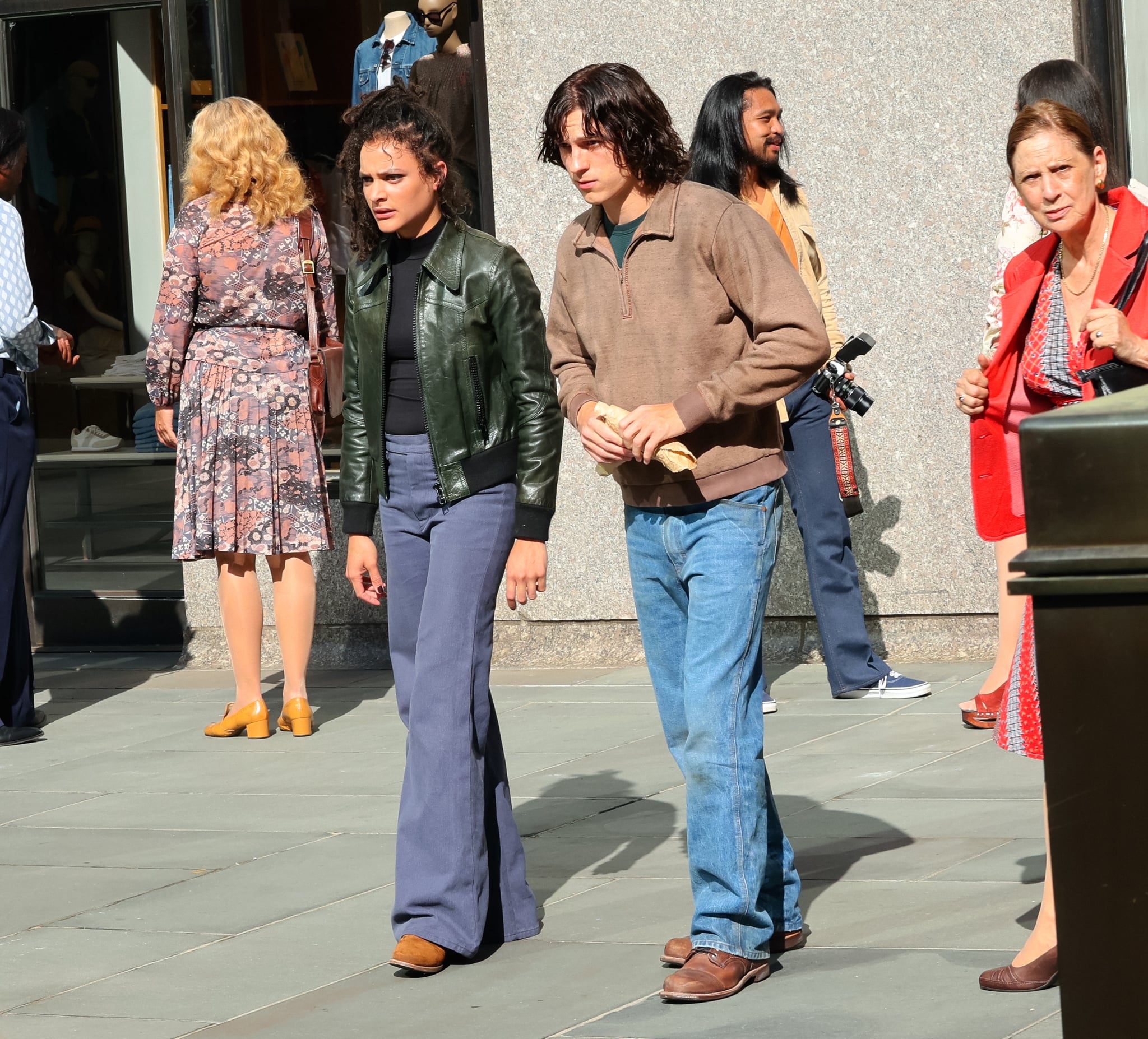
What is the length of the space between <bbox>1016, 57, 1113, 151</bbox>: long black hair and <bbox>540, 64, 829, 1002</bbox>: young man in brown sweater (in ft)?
8.09

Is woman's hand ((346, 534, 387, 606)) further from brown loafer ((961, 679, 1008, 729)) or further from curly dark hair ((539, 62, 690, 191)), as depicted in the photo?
brown loafer ((961, 679, 1008, 729))

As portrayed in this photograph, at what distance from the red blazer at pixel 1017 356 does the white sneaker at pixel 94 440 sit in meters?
5.98

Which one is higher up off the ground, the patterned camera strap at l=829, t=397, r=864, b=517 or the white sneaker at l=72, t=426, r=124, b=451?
the white sneaker at l=72, t=426, r=124, b=451

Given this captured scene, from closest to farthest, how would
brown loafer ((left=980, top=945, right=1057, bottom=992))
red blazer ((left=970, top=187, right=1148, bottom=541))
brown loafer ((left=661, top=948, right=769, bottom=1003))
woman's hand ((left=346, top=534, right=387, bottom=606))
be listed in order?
brown loafer ((left=980, top=945, right=1057, bottom=992))
brown loafer ((left=661, top=948, right=769, bottom=1003))
red blazer ((left=970, top=187, right=1148, bottom=541))
woman's hand ((left=346, top=534, right=387, bottom=606))

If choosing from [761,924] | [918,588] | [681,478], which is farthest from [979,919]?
[918,588]

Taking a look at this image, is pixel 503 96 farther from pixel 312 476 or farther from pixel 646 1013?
pixel 646 1013

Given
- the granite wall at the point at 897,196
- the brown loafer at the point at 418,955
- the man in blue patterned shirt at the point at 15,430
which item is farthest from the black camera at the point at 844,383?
the brown loafer at the point at 418,955

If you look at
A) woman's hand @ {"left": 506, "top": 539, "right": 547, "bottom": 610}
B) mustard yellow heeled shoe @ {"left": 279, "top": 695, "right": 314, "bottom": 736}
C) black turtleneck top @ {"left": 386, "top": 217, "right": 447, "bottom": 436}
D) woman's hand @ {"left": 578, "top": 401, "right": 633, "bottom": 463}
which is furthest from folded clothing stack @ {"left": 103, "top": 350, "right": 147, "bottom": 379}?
woman's hand @ {"left": 578, "top": 401, "right": 633, "bottom": 463}

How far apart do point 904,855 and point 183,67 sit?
588 cm

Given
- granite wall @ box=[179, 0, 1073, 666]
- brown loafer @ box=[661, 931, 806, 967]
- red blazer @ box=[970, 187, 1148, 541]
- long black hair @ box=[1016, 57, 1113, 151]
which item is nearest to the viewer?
red blazer @ box=[970, 187, 1148, 541]

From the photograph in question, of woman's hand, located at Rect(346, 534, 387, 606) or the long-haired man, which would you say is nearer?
woman's hand, located at Rect(346, 534, 387, 606)

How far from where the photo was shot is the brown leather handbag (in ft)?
24.1

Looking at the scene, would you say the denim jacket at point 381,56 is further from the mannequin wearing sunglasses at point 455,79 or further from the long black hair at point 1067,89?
the long black hair at point 1067,89

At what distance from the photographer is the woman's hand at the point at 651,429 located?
395 centimetres
